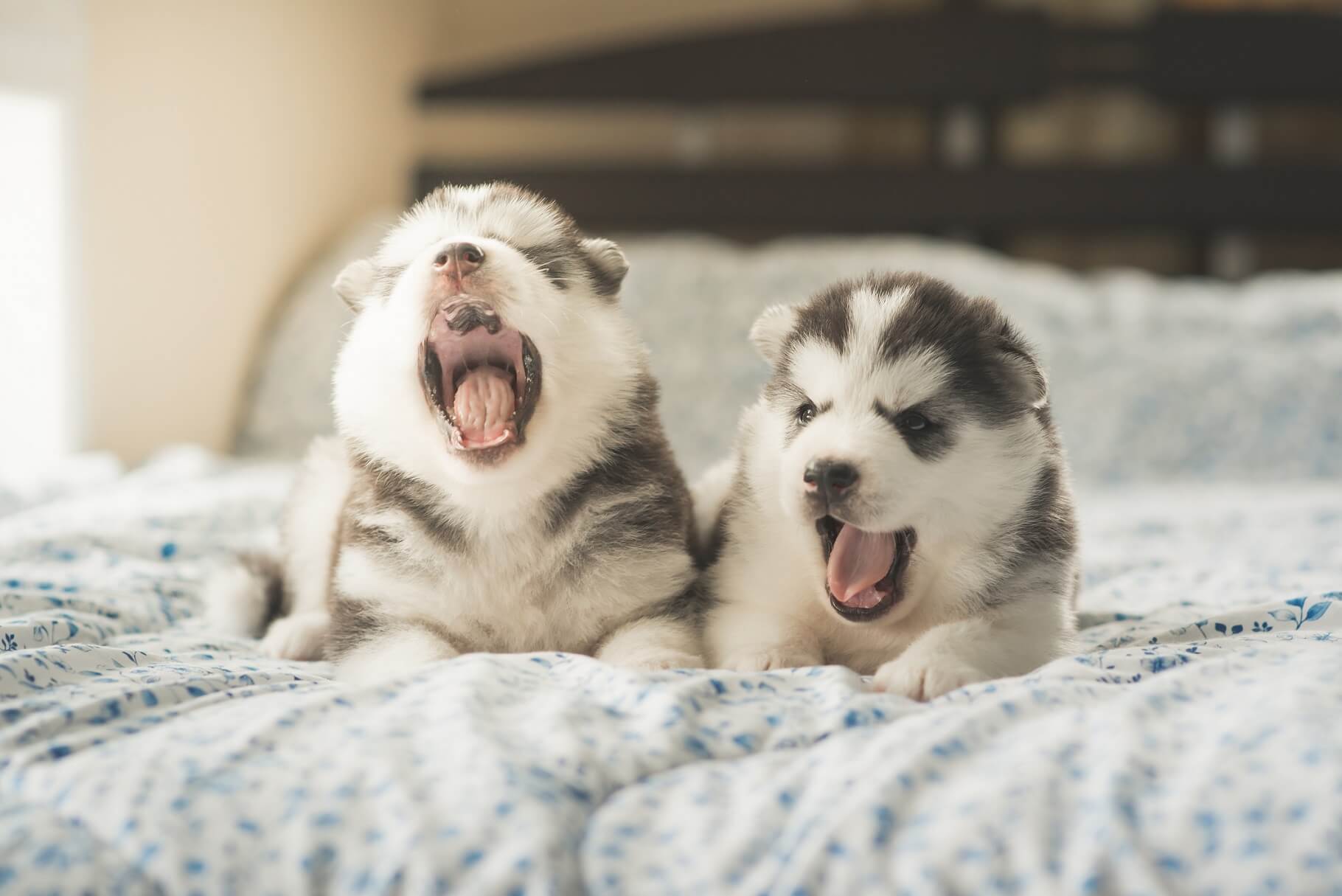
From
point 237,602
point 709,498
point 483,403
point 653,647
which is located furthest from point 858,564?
point 237,602

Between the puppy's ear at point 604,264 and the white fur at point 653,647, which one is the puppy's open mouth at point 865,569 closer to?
the white fur at point 653,647

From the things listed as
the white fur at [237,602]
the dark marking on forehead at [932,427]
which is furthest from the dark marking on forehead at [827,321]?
the white fur at [237,602]

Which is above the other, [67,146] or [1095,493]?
[67,146]

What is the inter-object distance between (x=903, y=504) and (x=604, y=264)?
0.63 meters

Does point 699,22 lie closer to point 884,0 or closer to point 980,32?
point 884,0

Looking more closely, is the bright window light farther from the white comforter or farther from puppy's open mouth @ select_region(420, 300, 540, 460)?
puppy's open mouth @ select_region(420, 300, 540, 460)

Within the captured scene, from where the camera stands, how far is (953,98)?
5098 mm

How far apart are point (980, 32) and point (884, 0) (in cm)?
79

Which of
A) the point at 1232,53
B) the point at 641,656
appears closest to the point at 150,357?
the point at 641,656

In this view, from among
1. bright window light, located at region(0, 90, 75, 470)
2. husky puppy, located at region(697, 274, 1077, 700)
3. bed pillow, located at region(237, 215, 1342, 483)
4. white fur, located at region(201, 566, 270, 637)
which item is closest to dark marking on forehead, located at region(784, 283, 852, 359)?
husky puppy, located at region(697, 274, 1077, 700)

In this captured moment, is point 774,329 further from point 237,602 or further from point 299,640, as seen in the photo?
point 237,602

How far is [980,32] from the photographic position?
16.5 ft

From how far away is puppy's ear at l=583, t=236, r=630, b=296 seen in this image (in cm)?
196

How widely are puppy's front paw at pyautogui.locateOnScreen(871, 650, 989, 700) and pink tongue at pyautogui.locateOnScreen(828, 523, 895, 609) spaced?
159 millimetres
